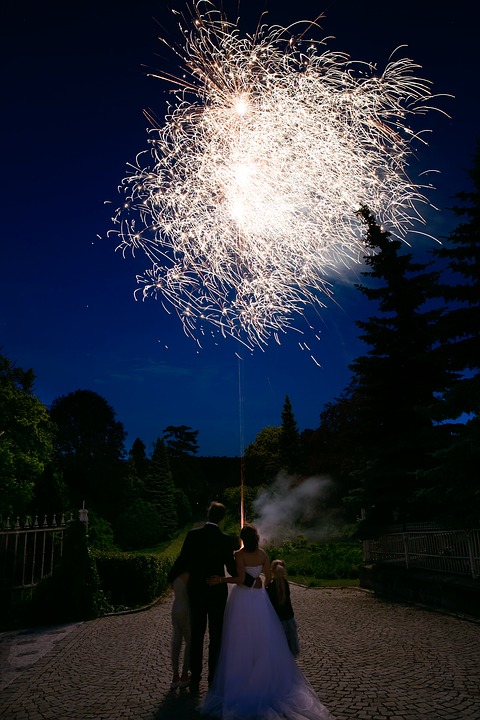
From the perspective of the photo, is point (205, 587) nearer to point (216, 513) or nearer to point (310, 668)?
point (216, 513)

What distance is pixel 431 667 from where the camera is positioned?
242 inches

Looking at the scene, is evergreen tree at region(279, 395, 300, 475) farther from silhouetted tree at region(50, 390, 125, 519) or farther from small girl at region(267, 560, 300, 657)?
small girl at region(267, 560, 300, 657)

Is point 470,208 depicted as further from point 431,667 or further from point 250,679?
point 250,679

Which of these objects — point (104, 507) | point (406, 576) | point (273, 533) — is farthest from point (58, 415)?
point (406, 576)

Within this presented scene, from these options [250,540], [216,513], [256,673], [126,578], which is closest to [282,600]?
[250,540]

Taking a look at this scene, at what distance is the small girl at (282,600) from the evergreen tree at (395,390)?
8.85m

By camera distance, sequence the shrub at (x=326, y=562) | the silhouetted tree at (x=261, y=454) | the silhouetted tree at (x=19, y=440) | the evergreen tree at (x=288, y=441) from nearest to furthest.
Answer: the shrub at (x=326, y=562)
the silhouetted tree at (x=19, y=440)
the evergreen tree at (x=288, y=441)
the silhouetted tree at (x=261, y=454)

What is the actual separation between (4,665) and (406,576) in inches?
357

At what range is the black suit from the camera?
5594 mm

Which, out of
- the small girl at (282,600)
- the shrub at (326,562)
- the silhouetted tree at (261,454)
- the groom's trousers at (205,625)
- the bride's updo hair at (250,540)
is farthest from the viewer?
the silhouetted tree at (261,454)

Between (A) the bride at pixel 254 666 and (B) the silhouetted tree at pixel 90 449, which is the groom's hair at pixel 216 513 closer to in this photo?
(A) the bride at pixel 254 666

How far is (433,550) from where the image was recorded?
12.0 meters

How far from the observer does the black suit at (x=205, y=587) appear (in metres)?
5.59

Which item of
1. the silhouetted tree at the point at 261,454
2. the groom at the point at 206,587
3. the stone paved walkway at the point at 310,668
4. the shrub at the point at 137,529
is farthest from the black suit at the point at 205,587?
the silhouetted tree at the point at 261,454
